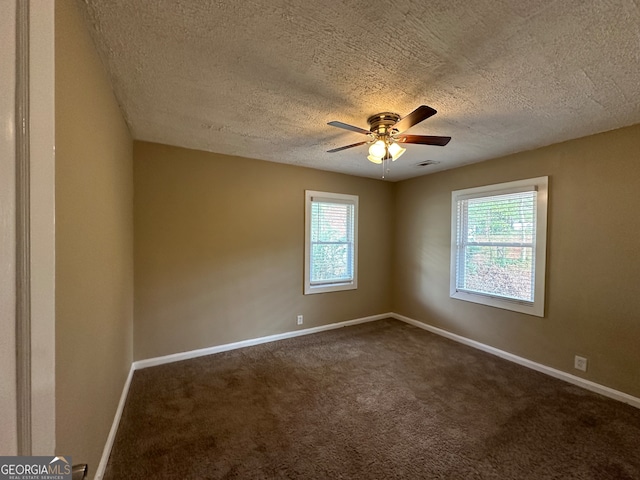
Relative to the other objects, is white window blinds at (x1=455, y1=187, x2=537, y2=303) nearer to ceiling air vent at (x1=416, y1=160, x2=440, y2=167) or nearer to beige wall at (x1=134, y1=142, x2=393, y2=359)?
ceiling air vent at (x1=416, y1=160, x2=440, y2=167)

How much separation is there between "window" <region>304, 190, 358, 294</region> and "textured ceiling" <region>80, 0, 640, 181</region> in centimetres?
163

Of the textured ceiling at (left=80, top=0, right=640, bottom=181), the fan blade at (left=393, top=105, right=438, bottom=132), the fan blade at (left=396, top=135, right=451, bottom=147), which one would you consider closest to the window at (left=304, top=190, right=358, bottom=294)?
the textured ceiling at (left=80, top=0, right=640, bottom=181)

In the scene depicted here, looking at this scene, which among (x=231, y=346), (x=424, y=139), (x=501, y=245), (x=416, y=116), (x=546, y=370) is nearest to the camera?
(x=416, y=116)

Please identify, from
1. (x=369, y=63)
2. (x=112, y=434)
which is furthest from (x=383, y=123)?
(x=112, y=434)

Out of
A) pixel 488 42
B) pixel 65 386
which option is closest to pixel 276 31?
pixel 488 42

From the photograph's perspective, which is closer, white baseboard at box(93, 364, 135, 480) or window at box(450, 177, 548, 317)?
white baseboard at box(93, 364, 135, 480)

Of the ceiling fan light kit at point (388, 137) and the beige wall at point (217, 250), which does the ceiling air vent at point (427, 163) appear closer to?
the beige wall at point (217, 250)

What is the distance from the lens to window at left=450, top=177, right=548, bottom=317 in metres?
3.15

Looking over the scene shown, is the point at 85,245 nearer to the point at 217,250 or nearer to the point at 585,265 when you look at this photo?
the point at 217,250

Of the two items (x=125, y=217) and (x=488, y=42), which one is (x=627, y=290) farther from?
(x=125, y=217)

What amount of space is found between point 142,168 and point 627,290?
481 cm

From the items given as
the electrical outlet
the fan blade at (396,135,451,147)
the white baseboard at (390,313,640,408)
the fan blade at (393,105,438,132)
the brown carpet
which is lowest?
the brown carpet

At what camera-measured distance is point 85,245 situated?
55.6 inches

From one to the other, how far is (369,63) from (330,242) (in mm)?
2907
